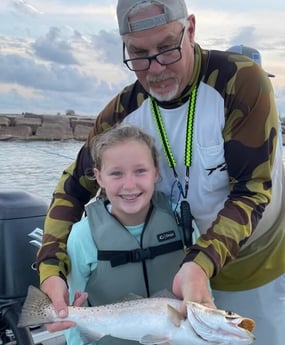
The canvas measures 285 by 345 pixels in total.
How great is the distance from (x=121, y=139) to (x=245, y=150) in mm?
481

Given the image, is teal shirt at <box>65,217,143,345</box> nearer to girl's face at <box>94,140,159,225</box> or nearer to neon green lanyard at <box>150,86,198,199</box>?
girl's face at <box>94,140,159,225</box>

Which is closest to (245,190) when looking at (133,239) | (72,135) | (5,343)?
(133,239)

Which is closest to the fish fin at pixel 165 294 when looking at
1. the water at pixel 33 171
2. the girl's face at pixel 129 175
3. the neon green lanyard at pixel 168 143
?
the girl's face at pixel 129 175

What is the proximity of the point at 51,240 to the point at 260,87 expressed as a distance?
1035 mm

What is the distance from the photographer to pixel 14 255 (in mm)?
3326

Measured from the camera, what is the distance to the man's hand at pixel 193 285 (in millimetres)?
2194

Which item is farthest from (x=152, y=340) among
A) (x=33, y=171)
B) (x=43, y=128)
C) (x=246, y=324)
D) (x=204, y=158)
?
(x=43, y=128)

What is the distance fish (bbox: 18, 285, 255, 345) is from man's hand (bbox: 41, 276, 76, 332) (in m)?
0.02

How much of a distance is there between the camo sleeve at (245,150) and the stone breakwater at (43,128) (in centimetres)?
1616

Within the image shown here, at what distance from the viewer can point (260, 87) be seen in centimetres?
260

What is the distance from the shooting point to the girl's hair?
263 centimetres

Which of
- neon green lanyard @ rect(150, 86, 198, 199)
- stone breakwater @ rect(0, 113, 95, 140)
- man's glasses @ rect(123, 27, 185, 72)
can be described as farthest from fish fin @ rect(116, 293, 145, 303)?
stone breakwater @ rect(0, 113, 95, 140)

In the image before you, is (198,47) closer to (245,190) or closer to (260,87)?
(260,87)

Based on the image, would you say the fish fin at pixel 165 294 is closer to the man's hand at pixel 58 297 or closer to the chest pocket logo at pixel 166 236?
the chest pocket logo at pixel 166 236
